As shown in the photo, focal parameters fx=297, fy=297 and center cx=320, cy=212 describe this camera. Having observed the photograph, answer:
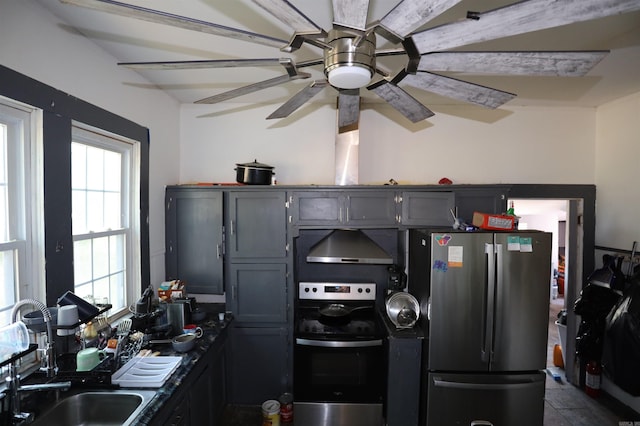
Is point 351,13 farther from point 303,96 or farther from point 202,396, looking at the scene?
point 202,396

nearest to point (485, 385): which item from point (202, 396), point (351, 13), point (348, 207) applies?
point (348, 207)

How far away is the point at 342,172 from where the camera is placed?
2816mm

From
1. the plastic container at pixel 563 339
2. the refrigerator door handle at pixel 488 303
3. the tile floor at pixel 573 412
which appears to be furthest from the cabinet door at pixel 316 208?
the plastic container at pixel 563 339

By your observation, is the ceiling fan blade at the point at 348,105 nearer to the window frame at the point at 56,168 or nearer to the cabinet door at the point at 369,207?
the cabinet door at the point at 369,207

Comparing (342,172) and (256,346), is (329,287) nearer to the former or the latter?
(256,346)

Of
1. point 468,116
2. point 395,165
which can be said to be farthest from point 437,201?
point 468,116

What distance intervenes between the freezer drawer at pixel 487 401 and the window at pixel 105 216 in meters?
2.53

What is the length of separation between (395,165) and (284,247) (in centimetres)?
144

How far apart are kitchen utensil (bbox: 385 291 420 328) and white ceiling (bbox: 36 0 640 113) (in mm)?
1867

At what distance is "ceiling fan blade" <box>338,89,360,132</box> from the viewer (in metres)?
1.40

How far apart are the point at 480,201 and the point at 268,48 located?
214 centimetres

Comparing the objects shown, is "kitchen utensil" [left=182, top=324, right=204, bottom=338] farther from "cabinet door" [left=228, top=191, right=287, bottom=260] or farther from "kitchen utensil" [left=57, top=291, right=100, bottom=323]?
"kitchen utensil" [left=57, top=291, right=100, bottom=323]

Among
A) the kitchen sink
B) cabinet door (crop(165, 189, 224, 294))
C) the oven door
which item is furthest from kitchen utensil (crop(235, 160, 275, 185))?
the kitchen sink

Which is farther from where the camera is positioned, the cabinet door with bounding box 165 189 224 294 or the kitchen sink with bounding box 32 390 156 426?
the cabinet door with bounding box 165 189 224 294
